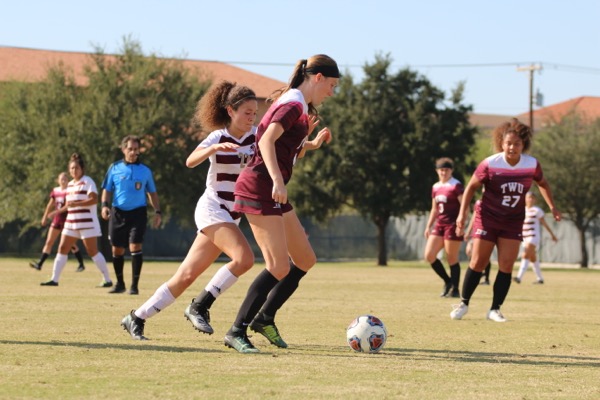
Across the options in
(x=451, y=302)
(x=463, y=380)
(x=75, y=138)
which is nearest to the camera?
(x=463, y=380)

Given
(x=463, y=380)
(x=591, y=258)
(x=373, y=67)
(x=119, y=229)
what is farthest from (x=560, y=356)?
(x=591, y=258)

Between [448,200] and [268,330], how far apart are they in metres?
9.13

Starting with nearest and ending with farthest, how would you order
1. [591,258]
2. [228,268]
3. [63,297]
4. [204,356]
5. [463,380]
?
[463,380], [204,356], [228,268], [63,297], [591,258]

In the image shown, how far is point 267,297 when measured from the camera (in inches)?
355

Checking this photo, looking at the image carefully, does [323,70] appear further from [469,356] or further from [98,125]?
[98,125]

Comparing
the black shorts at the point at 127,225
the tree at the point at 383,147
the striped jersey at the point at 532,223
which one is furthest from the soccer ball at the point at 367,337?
the tree at the point at 383,147

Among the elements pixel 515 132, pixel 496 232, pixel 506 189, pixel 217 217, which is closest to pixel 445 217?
pixel 496 232

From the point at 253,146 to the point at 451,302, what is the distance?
8.03 metres

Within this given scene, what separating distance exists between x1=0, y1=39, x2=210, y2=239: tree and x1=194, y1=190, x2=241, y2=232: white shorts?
31.0 m

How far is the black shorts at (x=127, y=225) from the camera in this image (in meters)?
16.2

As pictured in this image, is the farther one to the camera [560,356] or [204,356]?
[560,356]

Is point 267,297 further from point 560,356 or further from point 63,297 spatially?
point 63,297

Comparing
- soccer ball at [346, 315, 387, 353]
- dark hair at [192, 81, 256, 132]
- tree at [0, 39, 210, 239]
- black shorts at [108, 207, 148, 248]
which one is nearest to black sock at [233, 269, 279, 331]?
soccer ball at [346, 315, 387, 353]

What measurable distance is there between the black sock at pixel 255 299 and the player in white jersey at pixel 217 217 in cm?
24
